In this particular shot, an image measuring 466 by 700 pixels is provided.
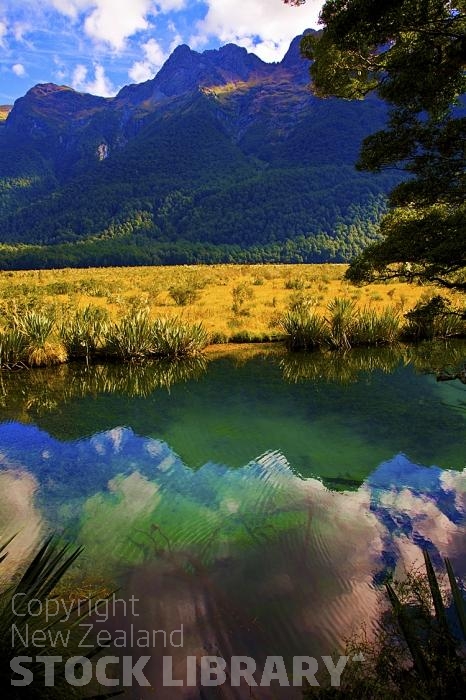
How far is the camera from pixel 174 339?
15.7 metres

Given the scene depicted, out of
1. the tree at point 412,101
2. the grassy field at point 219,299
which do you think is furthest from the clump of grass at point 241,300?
the tree at point 412,101

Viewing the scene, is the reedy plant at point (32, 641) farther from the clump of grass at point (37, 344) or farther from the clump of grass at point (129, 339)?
the clump of grass at point (37, 344)

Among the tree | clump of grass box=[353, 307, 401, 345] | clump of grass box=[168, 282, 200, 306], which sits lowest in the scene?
clump of grass box=[353, 307, 401, 345]

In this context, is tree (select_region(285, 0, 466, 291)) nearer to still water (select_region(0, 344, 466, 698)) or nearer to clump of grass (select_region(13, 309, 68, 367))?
still water (select_region(0, 344, 466, 698))

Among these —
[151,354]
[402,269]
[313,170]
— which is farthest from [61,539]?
[313,170]

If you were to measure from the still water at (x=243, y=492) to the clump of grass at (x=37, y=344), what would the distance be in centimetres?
185

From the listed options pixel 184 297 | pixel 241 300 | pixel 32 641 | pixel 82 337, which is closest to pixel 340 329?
pixel 82 337

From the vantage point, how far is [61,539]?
5773mm

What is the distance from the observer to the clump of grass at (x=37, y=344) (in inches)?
582

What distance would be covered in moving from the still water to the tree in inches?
96.1

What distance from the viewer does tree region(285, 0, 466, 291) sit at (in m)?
5.92

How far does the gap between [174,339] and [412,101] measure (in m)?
10.7

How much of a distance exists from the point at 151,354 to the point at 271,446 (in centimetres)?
820

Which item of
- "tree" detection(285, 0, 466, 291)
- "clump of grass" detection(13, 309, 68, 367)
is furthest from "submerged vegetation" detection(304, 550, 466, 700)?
"clump of grass" detection(13, 309, 68, 367)
